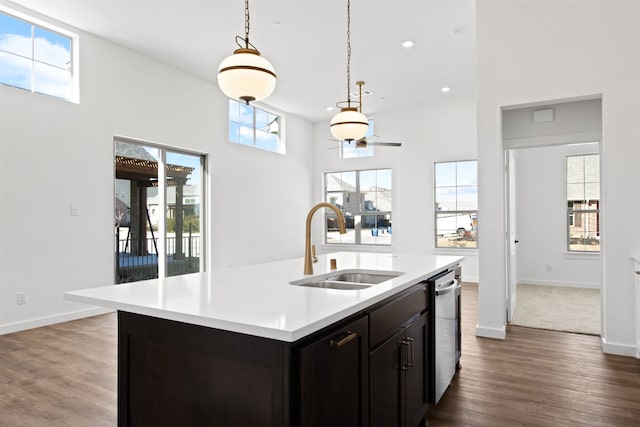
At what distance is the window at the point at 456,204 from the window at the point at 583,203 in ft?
5.12

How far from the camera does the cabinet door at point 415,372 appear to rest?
1961 millimetres

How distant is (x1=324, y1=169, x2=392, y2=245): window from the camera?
880 centimetres

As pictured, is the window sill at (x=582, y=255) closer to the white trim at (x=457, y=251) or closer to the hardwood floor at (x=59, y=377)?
the white trim at (x=457, y=251)

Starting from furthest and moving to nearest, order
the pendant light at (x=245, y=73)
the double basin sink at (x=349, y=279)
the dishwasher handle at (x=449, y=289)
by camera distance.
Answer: the dishwasher handle at (x=449, y=289) → the pendant light at (x=245, y=73) → the double basin sink at (x=349, y=279)

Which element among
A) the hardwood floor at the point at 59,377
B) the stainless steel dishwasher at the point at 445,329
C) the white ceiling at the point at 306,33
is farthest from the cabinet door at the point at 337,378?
the white ceiling at the point at 306,33

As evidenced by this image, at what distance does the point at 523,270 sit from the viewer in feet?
23.9

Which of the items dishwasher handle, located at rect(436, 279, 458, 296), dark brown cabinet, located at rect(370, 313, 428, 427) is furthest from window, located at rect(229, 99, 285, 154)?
dark brown cabinet, located at rect(370, 313, 428, 427)

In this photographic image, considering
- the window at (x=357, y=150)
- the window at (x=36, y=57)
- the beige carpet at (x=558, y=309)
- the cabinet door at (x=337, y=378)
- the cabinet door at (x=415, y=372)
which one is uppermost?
the window at (x=36, y=57)

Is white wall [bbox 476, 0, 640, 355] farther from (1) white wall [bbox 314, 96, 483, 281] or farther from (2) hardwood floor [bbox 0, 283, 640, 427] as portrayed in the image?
(1) white wall [bbox 314, 96, 483, 281]

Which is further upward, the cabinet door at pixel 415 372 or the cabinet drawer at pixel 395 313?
the cabinet drawer at pixel 395 313

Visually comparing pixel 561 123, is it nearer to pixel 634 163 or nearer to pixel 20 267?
pixel 634 163

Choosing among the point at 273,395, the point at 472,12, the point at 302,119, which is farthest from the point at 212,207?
the point at 273,395

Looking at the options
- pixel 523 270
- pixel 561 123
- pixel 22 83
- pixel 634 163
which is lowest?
pixel 523 270

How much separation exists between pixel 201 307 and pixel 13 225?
→ 397 centimetres
